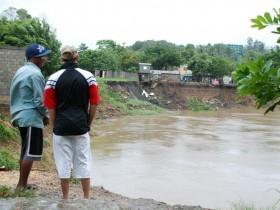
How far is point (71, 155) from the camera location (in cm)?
439

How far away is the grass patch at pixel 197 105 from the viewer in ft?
162

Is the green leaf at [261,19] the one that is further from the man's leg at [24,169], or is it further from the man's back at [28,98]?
the man's leg at [24,169]

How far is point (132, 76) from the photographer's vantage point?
53719mm

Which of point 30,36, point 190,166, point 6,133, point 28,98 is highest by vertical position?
point 30,36

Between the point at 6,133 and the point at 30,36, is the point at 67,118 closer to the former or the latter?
the point at 6,133

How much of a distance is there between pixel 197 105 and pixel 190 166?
3608cm

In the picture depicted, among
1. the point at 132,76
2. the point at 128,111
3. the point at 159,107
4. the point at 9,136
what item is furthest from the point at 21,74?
the point at 132,76

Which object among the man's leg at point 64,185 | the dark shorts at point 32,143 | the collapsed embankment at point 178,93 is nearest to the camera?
the man's leg at point 64,185

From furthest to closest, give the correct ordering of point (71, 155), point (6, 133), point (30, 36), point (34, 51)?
1. point (30, 36)
2. point (6, 133)
3. point (34, 51)
4. point (71, 155)

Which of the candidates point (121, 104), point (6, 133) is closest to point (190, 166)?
point (6, 133)

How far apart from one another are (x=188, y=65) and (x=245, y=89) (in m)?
63.8

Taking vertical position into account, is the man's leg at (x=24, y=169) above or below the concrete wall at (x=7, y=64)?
below

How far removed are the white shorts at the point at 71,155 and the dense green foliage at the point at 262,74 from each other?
241 cm

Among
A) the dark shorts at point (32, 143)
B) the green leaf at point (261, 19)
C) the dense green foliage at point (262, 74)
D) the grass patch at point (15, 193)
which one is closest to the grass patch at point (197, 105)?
the dark shorts at point (32, 143)
